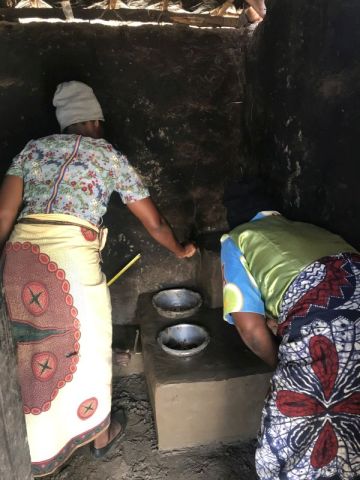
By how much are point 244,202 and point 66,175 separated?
78cm

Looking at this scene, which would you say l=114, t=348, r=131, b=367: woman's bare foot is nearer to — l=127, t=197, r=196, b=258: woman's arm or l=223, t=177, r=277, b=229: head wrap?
l=127, t=197, r=196, b=258: woman's arm

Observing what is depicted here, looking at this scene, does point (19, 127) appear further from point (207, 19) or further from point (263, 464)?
point (263, 464)

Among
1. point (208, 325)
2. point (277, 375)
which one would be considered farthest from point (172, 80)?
point (277, 375)

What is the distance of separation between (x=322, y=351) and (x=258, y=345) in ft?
1.06

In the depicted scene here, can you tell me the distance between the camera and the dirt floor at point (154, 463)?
1978mm

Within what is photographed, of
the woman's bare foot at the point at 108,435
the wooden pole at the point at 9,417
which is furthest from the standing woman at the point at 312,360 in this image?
the woman's bare foot at the point at 108,435

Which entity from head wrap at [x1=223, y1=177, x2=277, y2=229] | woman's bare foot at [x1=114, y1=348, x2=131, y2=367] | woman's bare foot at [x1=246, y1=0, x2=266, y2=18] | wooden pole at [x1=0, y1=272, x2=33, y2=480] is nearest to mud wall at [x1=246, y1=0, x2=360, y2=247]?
woman's bare foot at [x1=246, y1=0, x2=266, y2=18]

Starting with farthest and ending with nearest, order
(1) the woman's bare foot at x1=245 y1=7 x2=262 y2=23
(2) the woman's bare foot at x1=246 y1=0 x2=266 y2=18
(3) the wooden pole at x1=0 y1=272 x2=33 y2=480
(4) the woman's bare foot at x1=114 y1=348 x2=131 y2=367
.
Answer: (4) the woman's bare foot at x1=114 y1=348 x2=131 y2=367 < (1) the woman's bare foot at x1=245 y1=7 x2=262 y2=23 < (2) the woman's bare foot at x1=246 y1=0 x2=266 y2=18 < (3) the wooden pole at x1=0 y1=272 x2=33 y2=480

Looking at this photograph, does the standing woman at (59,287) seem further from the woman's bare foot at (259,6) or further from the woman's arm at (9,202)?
the woman's bare foot at (259,6)

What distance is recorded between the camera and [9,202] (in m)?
1.74

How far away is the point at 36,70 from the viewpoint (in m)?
2.44

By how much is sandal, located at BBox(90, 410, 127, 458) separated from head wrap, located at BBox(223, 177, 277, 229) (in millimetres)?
1353

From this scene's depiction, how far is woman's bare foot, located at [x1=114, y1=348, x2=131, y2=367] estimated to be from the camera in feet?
8.70

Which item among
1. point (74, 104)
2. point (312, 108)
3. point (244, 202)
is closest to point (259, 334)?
point (244, 202)
